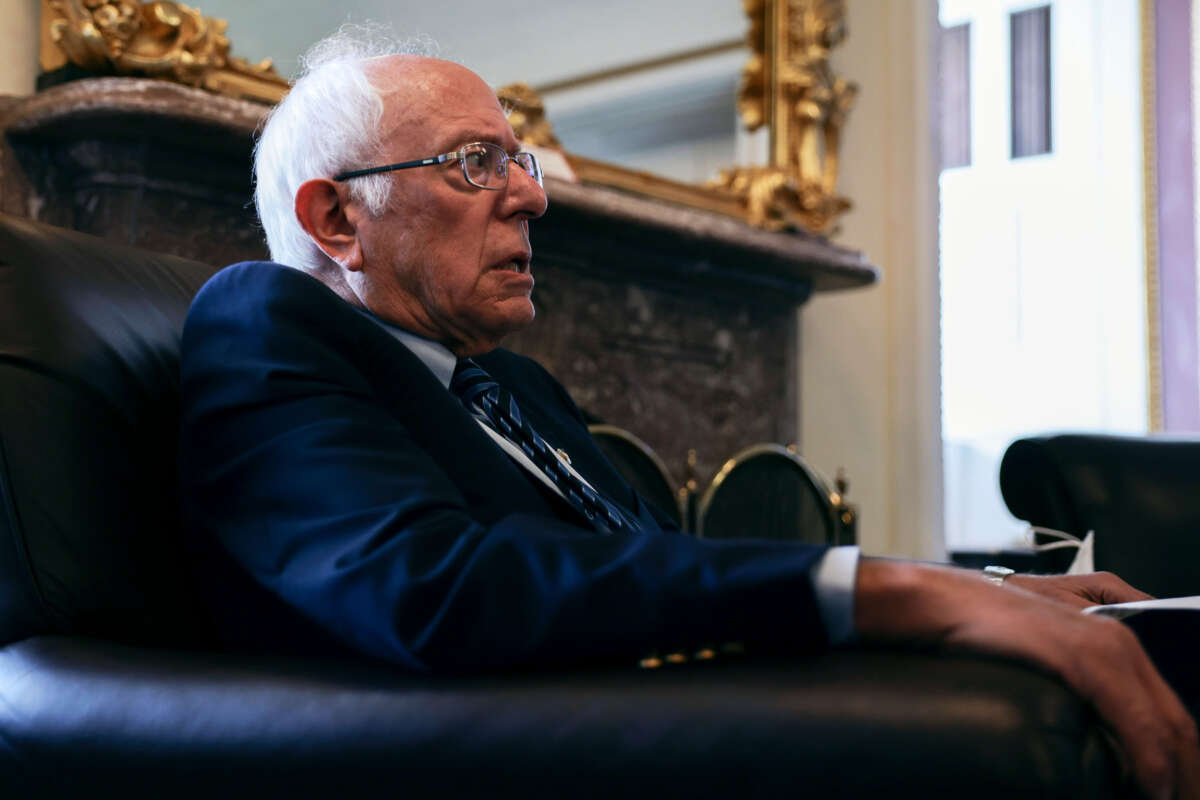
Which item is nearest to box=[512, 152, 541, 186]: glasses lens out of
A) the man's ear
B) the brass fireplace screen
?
the man's ear

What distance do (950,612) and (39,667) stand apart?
0.64 metres

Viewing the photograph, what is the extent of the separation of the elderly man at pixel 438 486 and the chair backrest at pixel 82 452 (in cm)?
6

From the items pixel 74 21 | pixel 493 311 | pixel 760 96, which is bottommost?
pixel 493 311

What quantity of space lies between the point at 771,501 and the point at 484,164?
180 cm

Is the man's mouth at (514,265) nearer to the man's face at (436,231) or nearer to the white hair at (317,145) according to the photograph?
the man's face at (436,231)

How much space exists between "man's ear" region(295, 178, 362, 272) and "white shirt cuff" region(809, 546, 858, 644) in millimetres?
728

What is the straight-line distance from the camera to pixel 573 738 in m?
0.68

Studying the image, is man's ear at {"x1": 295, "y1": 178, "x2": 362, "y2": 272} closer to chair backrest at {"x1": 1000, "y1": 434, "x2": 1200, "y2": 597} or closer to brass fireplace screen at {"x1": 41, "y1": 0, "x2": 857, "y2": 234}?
chair backrest at {"x1": 1000, "y1": 434, "x2": 1200, "y2": 597}

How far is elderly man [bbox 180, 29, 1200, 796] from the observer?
757 mm

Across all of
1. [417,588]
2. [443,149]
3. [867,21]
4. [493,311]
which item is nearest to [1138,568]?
[493,311]

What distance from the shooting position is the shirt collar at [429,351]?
1302 millimetres

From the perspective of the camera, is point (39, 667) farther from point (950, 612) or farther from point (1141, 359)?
point (1141, 359)

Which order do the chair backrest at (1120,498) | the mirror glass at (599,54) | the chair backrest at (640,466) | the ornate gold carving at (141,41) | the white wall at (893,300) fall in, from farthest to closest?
the white wall at (893,300) < the chair backrest at (640,466) < the mirror glass at (599,54) < the ornate gold carving at (141,41) < the chair backrest at (1120,498)

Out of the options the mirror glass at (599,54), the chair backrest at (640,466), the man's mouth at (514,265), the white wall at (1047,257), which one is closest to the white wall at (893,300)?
the mirror glass at (599,54)
